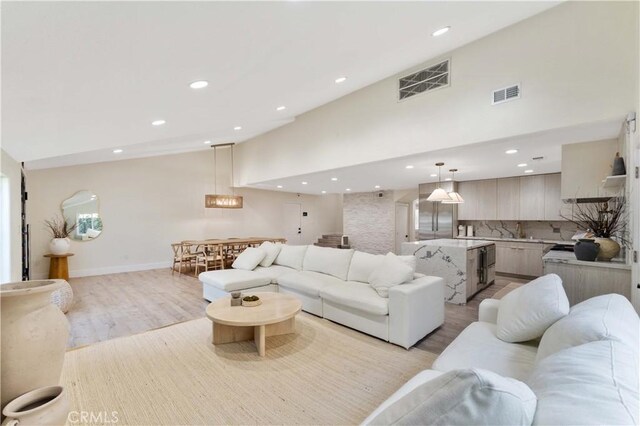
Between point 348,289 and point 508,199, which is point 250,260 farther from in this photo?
point 508,199

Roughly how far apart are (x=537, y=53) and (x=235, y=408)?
4453mm

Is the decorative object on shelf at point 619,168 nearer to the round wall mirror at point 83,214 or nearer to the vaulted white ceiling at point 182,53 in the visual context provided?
the vaulted white ceiling at point 182,53

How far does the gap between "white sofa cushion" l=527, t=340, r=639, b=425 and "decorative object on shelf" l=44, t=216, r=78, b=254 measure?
8.19 m

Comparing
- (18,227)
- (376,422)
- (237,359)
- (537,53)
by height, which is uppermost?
(537,53)

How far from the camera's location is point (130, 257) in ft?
24.7

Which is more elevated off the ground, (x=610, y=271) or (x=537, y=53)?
(x=537, y=53)

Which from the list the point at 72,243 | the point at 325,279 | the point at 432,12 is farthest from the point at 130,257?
the point at 432,12

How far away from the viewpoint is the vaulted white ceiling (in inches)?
56.9

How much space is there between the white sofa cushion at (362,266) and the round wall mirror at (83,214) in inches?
267

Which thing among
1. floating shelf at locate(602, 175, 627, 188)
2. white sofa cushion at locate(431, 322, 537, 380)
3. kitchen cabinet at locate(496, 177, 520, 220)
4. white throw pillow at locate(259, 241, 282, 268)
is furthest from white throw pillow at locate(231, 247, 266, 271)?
kitchen cabinet at locate(496, 177, 520, 220)

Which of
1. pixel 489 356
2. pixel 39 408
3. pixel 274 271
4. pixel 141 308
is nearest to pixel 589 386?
pixel 489 356

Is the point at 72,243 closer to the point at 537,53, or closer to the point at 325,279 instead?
the point at 325,279

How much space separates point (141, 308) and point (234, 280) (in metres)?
1.57

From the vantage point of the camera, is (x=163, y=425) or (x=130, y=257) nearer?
(x=163, y=425)
